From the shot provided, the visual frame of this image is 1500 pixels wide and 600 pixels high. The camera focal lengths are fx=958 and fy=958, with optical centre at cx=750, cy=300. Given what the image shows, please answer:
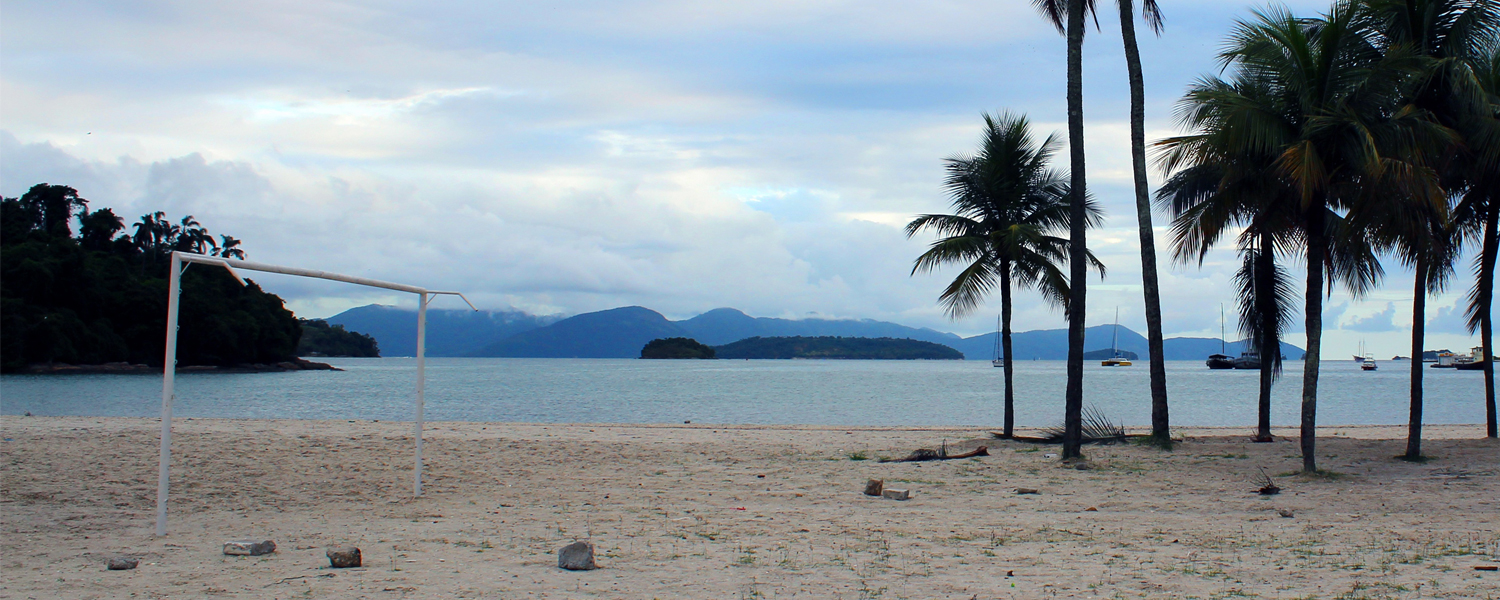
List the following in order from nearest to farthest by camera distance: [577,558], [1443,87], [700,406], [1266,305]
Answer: [577,558]
[1443,87]
[1266,305]
[700,406]

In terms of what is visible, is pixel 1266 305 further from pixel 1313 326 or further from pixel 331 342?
pixel 331 342

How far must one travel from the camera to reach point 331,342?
15512cm

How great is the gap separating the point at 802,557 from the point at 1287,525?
4.65m

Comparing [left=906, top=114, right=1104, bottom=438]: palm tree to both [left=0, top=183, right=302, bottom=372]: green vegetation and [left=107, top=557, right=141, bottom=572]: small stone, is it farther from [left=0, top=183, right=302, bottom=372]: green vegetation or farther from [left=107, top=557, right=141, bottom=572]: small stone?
[left=0, top=183, right=302, bottom=372]: green vegetation

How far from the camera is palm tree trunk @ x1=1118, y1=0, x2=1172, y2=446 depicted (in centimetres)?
1452

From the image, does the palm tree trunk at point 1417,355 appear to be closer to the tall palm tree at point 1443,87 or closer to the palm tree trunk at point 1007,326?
the tall palm tree at point 1443,87

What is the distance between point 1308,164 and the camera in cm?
1080

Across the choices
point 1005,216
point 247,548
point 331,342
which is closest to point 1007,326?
point 1005,216

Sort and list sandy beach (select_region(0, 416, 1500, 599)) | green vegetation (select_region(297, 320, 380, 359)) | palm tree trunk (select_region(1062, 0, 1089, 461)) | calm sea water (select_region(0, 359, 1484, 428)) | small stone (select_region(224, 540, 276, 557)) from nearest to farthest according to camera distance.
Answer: sandy beach (select_region(0, 416, 1500, 599)), small stone (select_region(224, 540, 276, 557)), palm tree trunk (select_region(1062, 0, 1089, 461)), calm sea water (select_region(0, 359, 1484, 428)), green vegetation (select_region(297, 320, 380, 359))

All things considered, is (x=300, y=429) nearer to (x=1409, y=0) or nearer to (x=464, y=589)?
(x=464, y=589)

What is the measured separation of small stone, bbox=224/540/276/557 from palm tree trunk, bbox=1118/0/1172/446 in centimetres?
1201

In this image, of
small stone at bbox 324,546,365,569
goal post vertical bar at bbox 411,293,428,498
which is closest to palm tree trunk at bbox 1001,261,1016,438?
goal post vertical bar at bbox 411,293,428,498

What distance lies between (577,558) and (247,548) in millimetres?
2708

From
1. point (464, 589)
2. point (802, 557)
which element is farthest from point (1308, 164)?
point (464, 589)
